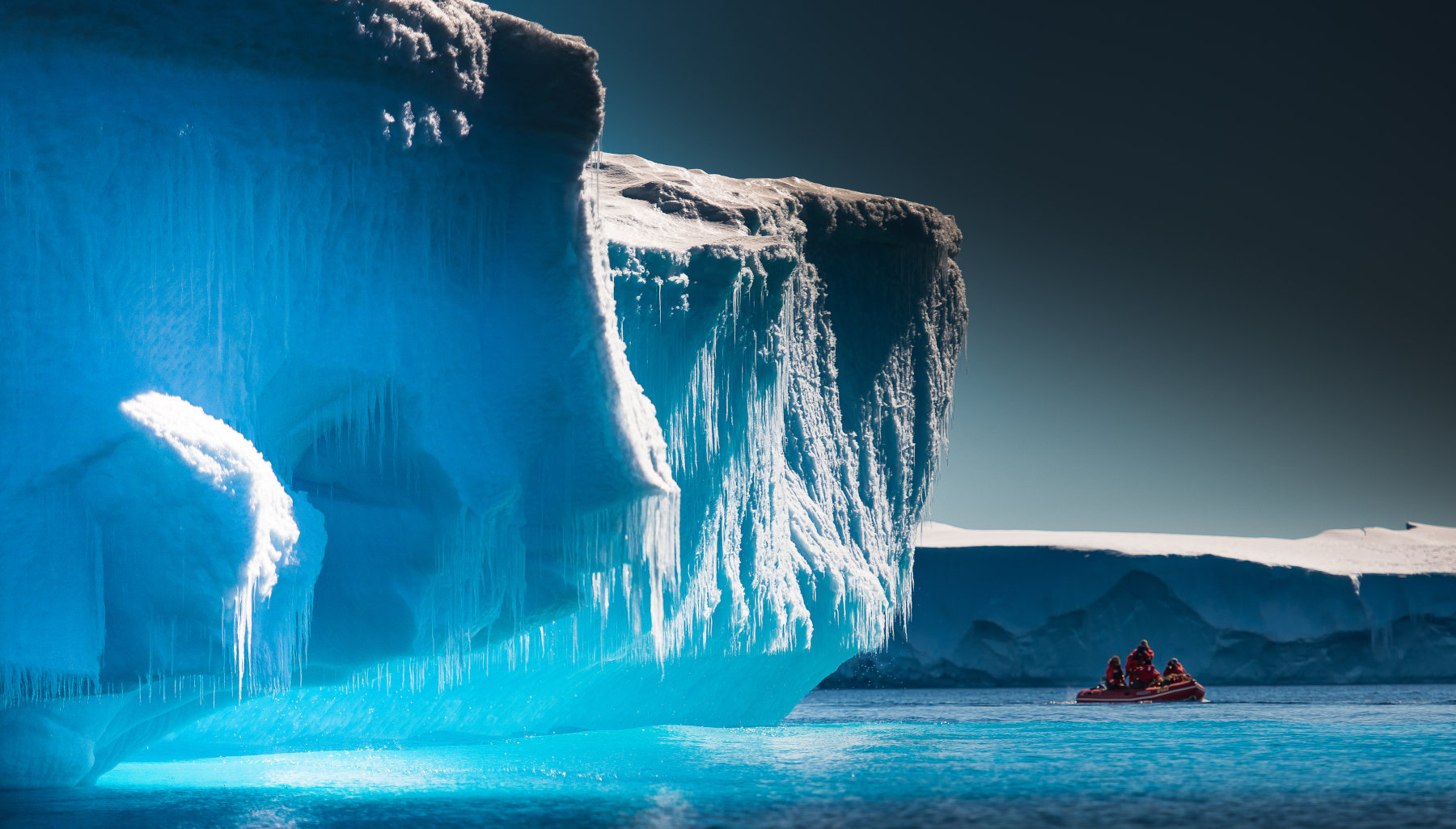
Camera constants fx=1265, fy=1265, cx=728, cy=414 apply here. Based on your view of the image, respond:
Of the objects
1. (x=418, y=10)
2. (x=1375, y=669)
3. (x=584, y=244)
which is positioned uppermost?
(x=418, y=10)

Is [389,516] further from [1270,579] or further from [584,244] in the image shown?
[1270,579]

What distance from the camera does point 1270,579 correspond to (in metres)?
30.1

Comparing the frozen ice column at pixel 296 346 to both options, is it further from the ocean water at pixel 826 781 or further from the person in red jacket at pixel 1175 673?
the person in red jacket at pixel 1175 673

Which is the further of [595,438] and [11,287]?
[595,438]

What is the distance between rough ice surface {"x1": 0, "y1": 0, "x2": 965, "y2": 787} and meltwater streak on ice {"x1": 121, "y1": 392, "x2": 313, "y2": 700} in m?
0.02

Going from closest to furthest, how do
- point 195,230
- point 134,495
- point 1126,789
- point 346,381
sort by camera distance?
point 134,495 < point 195,230 < point 346,381 < point 1126,789

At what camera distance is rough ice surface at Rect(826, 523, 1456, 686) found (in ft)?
99.6

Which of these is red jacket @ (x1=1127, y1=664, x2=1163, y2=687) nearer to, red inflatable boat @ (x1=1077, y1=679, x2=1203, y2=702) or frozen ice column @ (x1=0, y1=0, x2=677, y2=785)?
red inflatable boat @ (x1=1077, y1=679, x2=1203, y2=702)

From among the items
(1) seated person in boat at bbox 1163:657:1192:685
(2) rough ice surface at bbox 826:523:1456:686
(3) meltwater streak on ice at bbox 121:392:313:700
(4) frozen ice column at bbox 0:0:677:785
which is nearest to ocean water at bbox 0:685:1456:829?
(4) frozen ice column at bbox 0:0:677:785

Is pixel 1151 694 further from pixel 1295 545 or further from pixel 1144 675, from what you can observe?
pixel 1295 545

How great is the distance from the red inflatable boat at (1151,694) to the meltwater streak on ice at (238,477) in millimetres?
20785

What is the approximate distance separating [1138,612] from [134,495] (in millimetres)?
28449

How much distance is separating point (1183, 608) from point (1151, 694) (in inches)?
277

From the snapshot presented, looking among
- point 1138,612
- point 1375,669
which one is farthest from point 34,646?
point 1375,669
